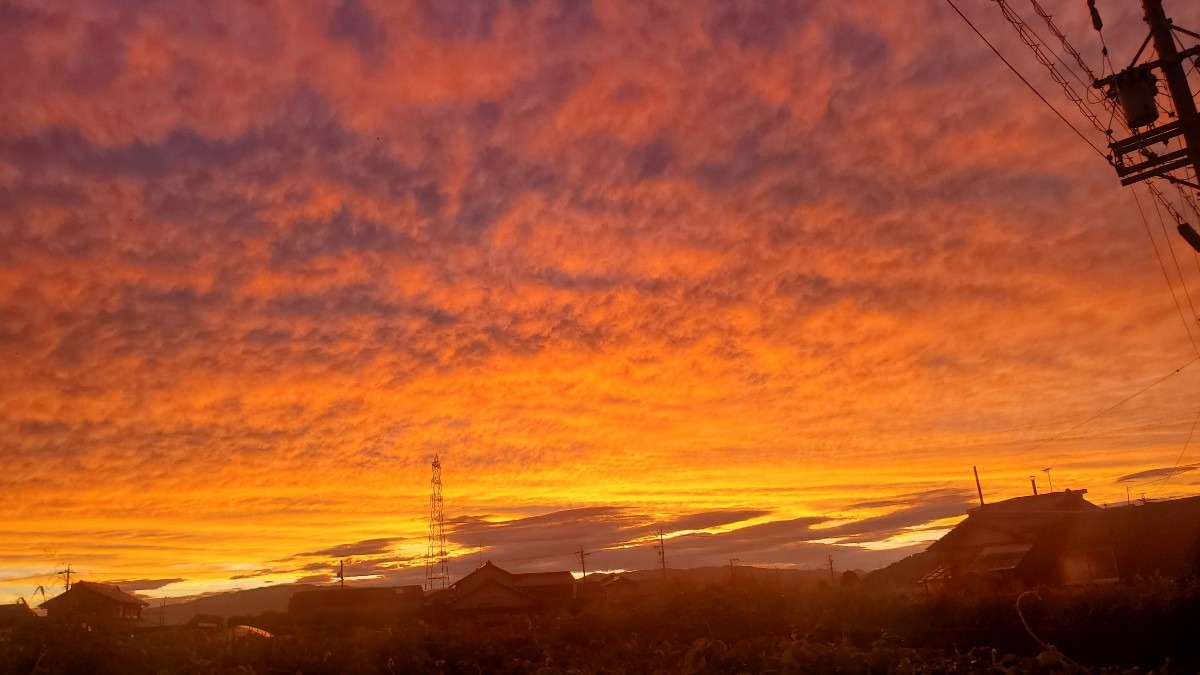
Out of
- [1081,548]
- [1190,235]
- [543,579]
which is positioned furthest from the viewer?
[543,579]

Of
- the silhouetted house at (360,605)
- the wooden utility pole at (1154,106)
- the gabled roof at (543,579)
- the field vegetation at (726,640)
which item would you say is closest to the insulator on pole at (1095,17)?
the wooden utility pole at (1154,106)

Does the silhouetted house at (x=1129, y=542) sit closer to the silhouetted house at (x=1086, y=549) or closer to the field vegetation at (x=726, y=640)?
the silhouetted house at (x=1086, y=549)

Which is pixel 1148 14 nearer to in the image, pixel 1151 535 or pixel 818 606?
pixel 818 606

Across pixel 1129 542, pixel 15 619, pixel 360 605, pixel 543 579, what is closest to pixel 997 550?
pixel 1129 542

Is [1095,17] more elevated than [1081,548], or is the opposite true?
[1095,17]

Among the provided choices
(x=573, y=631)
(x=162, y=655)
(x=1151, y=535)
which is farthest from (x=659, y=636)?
(x=1151, y=535)

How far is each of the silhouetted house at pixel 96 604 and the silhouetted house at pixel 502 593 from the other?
20702mm

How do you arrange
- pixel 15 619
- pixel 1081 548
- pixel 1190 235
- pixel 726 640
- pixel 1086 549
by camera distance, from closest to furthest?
pixel 15 619, pixel 1190 235, pixel 726 640, pixel 1086 549, pixel 1081 548

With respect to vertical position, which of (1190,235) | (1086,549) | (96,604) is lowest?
(1086,549)

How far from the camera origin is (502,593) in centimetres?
5906

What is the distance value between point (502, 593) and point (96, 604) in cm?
3659

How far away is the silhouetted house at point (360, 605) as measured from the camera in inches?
2072

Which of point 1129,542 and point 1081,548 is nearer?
point 1129,542

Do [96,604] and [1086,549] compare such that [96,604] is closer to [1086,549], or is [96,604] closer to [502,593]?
[502,593]
